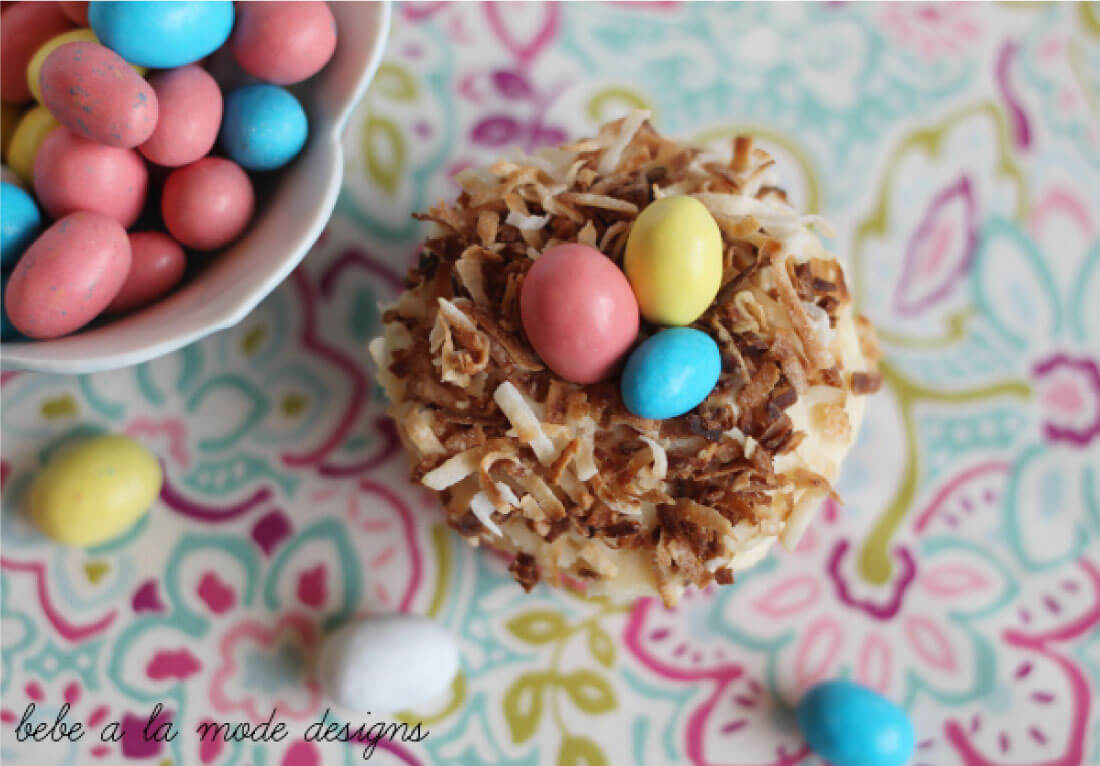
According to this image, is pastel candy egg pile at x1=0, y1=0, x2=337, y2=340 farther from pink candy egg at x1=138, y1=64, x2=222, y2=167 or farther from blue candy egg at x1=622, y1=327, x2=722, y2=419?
blue candy egg at x1=622, y1=327, x2=722, y2=419

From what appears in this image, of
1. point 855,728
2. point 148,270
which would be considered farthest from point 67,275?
point 855,728

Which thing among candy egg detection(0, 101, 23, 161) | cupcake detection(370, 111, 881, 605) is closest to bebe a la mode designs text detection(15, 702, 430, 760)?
cupcake detection(370, 111, 881, 605)

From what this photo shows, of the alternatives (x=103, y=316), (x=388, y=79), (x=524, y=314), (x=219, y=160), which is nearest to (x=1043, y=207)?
(x=524, y=314)

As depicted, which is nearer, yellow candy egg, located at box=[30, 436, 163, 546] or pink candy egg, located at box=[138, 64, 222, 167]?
pink candy egg, located at box=[138, 64, 222, 167]

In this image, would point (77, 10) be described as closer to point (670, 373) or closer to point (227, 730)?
point (670, 373)

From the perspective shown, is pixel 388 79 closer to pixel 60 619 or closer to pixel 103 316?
pixel 103 316

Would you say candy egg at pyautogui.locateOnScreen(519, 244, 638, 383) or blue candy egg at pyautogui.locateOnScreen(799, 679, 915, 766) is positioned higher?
candy egg at pyautogui.locateOnScreen(519, 244, 638, 383)
